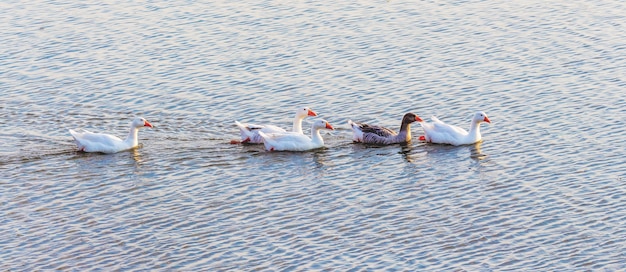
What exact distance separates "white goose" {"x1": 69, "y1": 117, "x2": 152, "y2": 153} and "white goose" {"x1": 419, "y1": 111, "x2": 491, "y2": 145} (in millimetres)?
5316

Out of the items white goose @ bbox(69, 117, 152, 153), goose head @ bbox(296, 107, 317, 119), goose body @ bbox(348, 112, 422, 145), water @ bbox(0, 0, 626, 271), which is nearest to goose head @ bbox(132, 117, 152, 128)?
white goose @ bbox(69, 117, 152, 153)

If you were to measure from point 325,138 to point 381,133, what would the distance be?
1.46 metres

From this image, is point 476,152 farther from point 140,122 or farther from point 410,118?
point 140,122

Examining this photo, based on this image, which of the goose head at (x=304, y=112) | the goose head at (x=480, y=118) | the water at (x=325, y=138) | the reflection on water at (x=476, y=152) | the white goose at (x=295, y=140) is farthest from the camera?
the goose head at (x=304, y=112)

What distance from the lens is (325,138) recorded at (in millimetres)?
20297

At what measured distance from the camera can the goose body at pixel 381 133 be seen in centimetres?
1920

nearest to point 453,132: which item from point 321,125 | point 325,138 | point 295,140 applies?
point 321,125

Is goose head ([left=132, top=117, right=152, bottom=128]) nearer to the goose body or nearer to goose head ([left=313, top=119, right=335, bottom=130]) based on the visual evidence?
goose head ([left=313, top=119, right=335, bottom=130])

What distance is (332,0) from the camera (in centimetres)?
3064

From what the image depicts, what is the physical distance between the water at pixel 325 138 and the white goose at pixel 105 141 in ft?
0.65

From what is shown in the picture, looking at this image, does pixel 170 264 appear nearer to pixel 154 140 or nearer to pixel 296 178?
pixel 296 178

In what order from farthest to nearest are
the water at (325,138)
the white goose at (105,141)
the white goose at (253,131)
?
the white goose at (253,131)
the white goose at (105,141)
the water at (325,138)

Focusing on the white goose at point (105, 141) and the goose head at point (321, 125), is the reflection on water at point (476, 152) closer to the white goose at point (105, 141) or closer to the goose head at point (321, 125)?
the goose head at point (321, 125)

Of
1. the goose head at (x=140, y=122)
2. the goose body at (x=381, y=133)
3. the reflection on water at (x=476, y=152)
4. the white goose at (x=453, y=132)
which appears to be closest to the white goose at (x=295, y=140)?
the goose body at (x=381, y=133)
